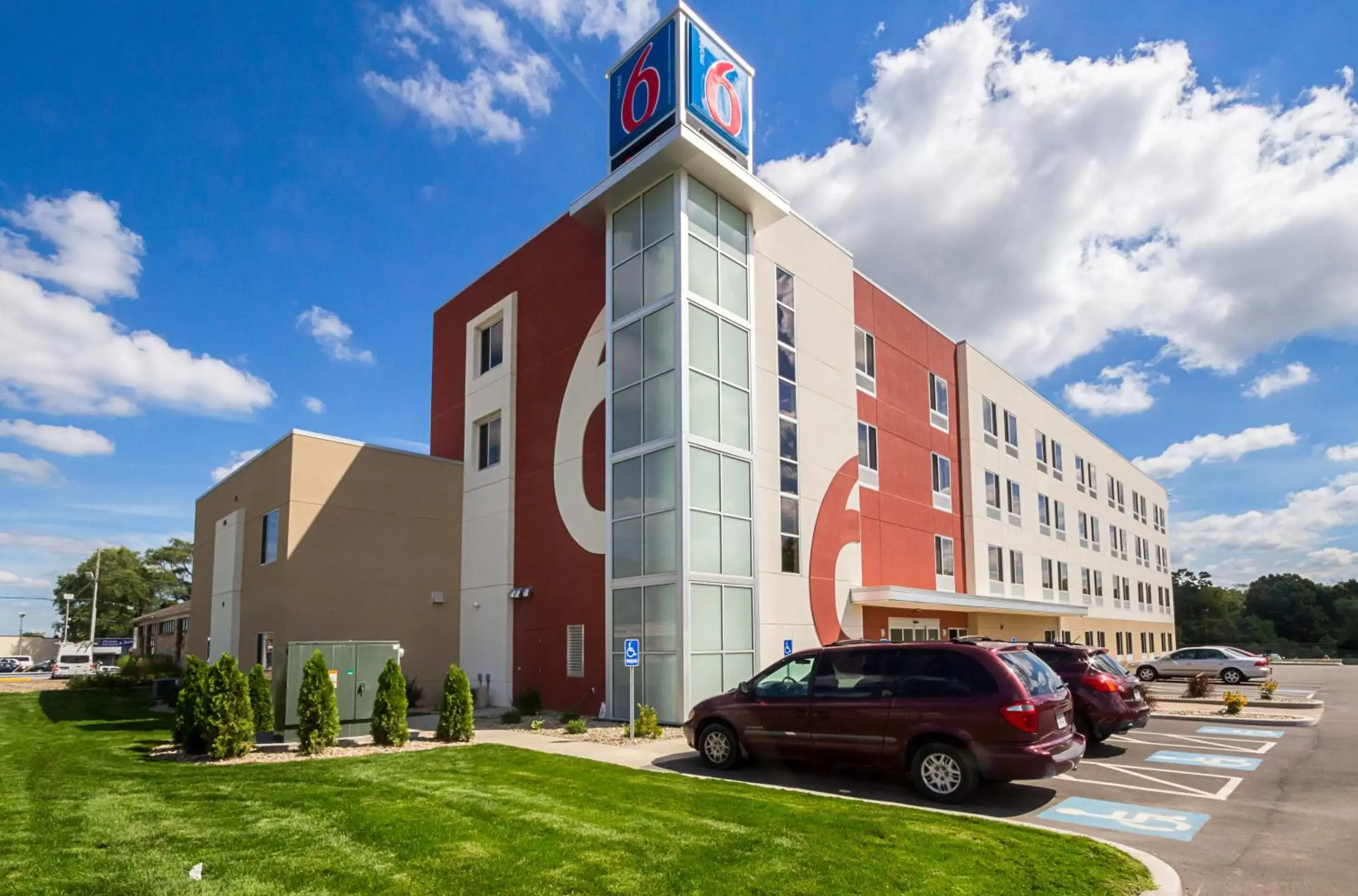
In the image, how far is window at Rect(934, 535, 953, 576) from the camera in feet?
95.3

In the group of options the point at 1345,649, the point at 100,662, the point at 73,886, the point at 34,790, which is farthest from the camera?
the point at 1345,649

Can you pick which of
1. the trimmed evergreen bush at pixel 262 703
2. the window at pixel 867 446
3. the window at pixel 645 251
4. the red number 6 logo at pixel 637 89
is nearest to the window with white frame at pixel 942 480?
the window at pixel 867 446

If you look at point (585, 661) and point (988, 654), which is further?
point (585, 661)

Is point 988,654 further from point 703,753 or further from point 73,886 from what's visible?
point 73,886

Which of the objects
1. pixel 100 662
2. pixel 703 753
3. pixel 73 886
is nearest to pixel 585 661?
pixel 703 753

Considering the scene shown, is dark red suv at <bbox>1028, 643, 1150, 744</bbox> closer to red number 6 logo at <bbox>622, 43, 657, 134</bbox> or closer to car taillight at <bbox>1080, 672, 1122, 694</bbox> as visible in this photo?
car taillight at <bbox>1080, 672, 1122, 694</bbox>

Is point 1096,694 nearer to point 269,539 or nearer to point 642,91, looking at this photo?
point 642,91

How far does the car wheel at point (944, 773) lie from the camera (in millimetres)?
9383

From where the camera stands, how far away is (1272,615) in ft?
310

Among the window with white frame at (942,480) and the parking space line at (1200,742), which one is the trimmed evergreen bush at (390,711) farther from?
the window with white frame at (942,480)

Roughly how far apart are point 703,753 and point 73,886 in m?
7.72

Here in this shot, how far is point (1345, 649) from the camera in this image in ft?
247

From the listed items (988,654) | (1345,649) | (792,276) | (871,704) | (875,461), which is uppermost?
(792,276)

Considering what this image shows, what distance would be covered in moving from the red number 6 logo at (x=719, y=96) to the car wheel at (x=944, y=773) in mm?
15358
